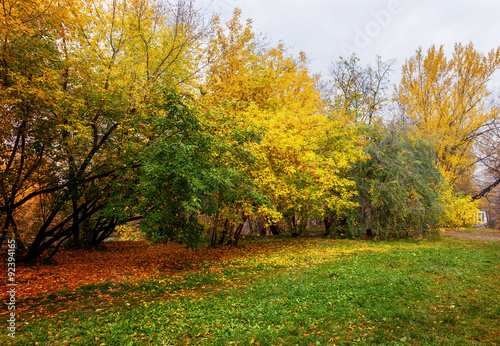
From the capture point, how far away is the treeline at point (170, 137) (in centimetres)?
668

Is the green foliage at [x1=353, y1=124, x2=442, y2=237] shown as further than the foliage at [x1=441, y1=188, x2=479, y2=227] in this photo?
No

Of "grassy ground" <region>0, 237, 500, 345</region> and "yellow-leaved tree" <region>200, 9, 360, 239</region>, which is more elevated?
"yellow-leaved tree" <region>200, 9, 360, 239</region>

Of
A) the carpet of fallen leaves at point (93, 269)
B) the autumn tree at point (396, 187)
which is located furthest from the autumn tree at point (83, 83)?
the autumn tree at point (396, 187)

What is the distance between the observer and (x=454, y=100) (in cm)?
1892

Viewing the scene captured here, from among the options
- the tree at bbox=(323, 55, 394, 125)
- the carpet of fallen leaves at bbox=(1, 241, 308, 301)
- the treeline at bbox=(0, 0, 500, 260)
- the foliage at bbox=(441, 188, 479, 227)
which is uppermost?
the tree at bbox=(323, 55, 394, 125)

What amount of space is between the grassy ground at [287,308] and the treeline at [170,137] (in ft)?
5.89

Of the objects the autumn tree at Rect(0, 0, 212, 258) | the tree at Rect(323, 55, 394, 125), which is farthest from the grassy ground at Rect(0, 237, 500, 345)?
the tree at Rect(323, 55, 394, 125)

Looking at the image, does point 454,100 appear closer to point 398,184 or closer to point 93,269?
point 398,184

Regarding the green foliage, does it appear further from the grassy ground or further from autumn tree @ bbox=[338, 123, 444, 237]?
the grassy ground

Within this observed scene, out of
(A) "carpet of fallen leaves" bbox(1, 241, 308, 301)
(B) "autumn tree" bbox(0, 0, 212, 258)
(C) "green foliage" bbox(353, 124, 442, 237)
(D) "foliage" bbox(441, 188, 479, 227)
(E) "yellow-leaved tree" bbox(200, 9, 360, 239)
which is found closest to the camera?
(B) "autumn tree" bbox(0, 0, 212, 258)

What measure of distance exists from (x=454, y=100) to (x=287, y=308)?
69.2 ft

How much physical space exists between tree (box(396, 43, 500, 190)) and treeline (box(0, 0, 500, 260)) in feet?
18.4

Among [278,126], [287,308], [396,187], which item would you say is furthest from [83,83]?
[396,187]

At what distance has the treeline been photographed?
21.9 feet
